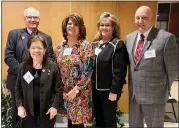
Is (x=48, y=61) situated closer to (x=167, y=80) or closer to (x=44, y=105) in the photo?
(x=44, y=105)

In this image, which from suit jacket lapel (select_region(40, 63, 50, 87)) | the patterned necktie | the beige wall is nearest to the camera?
suit jacket lapel (select_region(40, 63, 50, 87))

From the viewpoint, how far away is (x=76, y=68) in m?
2.08

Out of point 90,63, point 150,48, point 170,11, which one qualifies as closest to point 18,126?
point 90,63

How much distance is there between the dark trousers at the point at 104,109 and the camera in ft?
7.08

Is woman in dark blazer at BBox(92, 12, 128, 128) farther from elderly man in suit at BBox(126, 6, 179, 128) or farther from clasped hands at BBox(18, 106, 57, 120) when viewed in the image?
clasped hands at BBox(18, 106, 57, 120)

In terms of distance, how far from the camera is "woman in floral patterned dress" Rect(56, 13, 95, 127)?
6.80ft

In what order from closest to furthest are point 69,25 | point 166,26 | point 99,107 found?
point 69,25, point 99,107, point 166,26

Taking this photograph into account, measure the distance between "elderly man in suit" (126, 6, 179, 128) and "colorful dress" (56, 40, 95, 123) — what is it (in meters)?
0.42

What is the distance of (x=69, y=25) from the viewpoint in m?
2.07

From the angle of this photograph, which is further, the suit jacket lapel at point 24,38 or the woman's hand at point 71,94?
the suit jacket lapel at point 24,38

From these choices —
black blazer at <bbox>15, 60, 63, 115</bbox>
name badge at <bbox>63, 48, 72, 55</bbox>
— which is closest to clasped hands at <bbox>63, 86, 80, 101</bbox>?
black blazer at <bbox>15, 60, 63, 115</bbox>

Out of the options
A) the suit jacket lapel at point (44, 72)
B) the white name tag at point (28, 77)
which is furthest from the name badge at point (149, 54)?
the white name tag at point (28, 77)

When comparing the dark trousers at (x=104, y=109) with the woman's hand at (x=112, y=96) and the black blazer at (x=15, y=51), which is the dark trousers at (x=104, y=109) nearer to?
the woman's hand at (x=112, y=96)

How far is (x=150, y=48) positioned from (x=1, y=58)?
2030 mm
